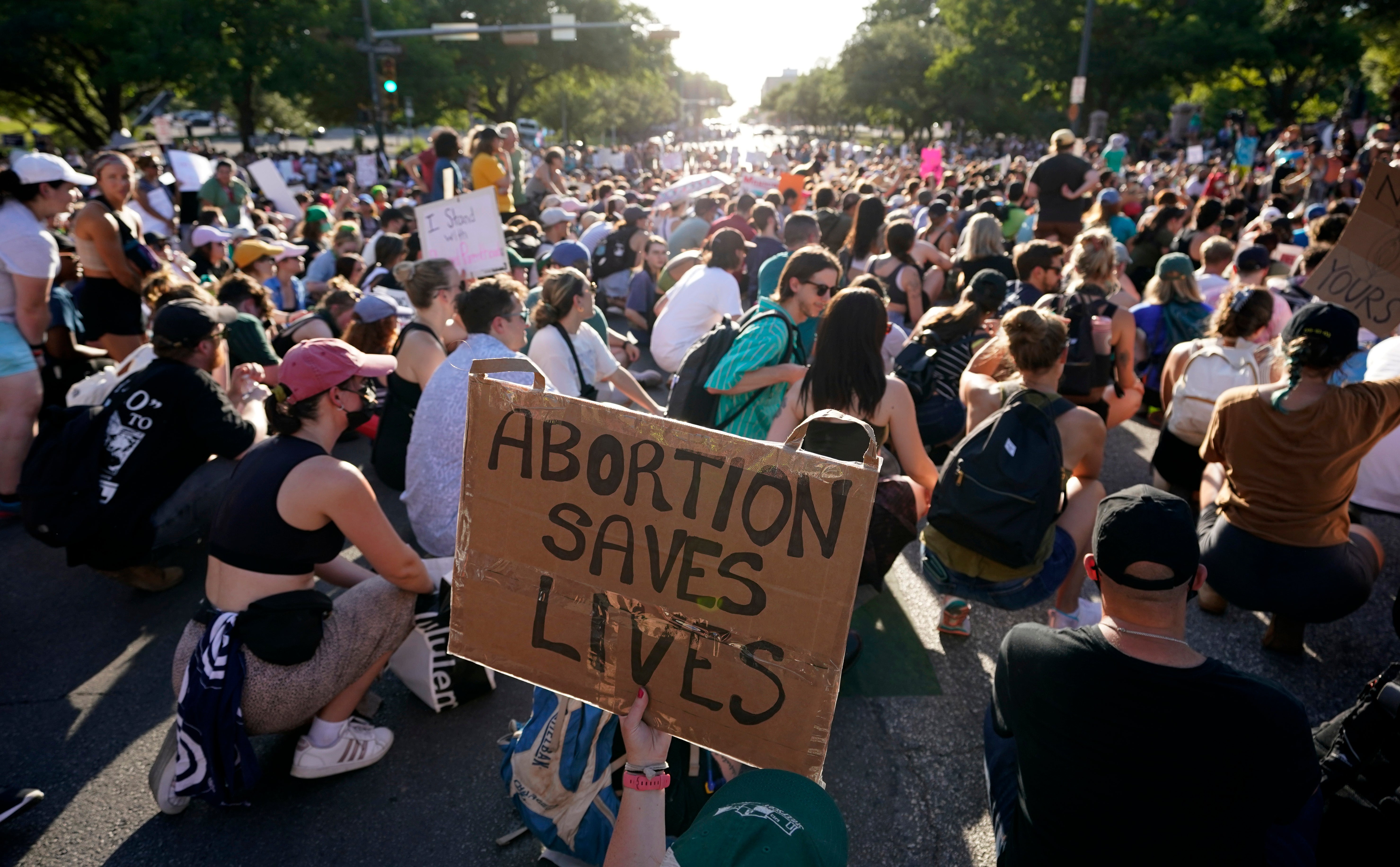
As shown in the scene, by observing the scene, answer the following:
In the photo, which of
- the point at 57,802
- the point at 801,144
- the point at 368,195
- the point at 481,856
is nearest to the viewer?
the point at 481,856

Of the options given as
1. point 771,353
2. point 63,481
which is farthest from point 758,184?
point 63,481

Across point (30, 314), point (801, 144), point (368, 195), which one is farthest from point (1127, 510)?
point (801, 144)

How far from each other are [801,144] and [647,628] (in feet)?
149

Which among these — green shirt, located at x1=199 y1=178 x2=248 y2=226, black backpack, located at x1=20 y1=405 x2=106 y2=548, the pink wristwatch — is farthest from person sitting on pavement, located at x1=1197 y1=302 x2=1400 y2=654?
green shirt, located at x1=199 y1=178 x2=248 y2=226

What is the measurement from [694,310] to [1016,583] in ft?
11.5

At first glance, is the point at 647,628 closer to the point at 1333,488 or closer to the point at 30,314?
the point at 1333,488

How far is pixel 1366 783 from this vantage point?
212cm

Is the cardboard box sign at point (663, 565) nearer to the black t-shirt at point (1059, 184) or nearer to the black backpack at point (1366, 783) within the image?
the black backpack at point (1366, 783)

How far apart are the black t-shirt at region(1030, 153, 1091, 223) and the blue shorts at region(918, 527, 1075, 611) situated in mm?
7184

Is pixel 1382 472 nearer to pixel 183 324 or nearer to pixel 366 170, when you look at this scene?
pixel 183 324

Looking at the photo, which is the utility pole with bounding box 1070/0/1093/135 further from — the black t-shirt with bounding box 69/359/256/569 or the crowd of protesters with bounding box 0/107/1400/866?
the black t-shirt with bounding box 69/359/256/569

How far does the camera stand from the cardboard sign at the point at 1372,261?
4.61 metres

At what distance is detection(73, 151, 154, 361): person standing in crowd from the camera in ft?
18.4

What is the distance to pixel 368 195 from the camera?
1573 centimetres
